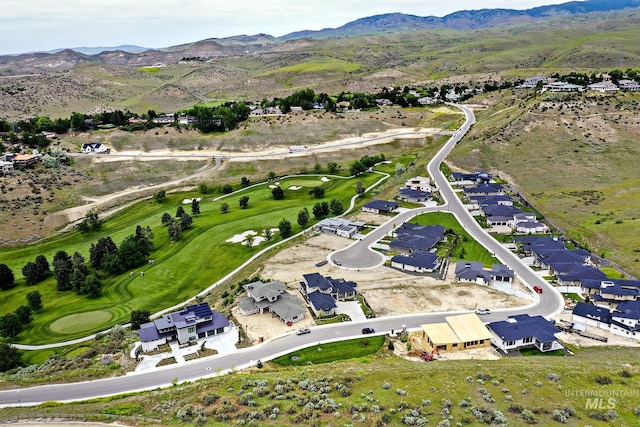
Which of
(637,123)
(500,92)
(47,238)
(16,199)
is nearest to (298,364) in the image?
(47,238)

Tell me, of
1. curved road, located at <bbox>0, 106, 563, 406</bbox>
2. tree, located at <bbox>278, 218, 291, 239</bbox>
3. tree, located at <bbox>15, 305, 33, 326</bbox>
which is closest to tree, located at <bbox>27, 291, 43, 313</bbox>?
tree, located at <bbox>15, 305, 33, 326</bbox>

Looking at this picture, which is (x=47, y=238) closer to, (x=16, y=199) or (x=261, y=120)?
(x=16, y=199)

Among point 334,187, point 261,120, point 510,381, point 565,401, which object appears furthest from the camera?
point 261,120

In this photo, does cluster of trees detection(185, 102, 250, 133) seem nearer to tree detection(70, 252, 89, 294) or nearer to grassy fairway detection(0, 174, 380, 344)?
grassy fairway detection(0, 174, 380, 344)

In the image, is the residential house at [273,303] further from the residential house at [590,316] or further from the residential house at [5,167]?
the residential house at [5,167]

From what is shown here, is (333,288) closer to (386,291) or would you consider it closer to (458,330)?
(386,291)

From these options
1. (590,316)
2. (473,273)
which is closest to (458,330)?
(590,316)
